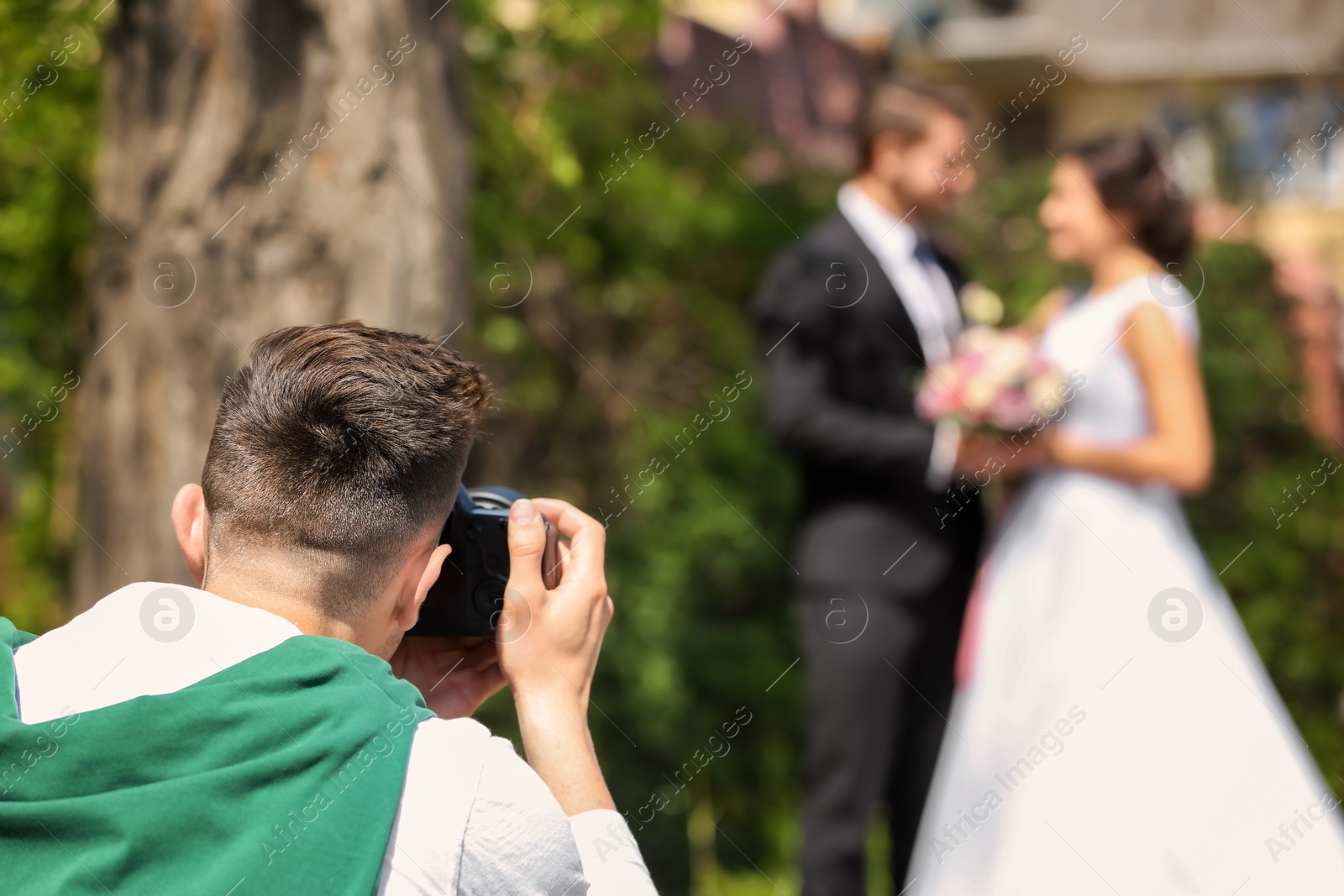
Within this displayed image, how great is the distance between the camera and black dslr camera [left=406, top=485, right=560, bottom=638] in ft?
4.34

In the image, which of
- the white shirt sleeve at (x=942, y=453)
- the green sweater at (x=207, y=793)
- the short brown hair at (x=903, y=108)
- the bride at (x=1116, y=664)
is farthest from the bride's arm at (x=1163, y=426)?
the green sweater at (x=207, y=793)

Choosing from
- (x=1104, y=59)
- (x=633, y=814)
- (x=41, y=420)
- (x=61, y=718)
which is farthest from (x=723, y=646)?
(x=1104, y=59)

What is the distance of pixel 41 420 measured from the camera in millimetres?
3613

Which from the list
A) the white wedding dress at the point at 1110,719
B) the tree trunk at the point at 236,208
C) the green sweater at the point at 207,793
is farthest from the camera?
the white wedding dress at the point at 1110,719

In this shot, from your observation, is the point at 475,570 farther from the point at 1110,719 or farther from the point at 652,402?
the point at 652,402

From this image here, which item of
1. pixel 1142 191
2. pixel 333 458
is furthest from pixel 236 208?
pixel 1142 191

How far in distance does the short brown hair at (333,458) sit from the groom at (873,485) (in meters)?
2.23

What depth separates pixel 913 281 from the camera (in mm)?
3523

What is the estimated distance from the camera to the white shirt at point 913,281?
3418 mm

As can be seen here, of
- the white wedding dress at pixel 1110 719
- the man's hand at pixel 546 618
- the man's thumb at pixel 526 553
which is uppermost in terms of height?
the man's thumb at pixel 526 553

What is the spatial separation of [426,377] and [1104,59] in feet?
47.8

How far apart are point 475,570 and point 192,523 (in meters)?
0.30

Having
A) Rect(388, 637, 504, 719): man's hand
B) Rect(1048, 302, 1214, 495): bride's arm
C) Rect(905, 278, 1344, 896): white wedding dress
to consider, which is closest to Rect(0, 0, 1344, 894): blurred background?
Rect(388, 637, 504, 719): man's hand

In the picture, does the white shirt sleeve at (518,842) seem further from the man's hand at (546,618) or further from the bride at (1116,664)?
the bride at (1116,664)
